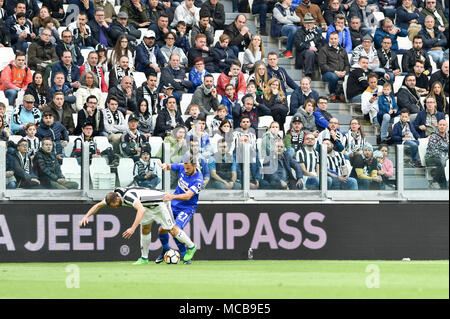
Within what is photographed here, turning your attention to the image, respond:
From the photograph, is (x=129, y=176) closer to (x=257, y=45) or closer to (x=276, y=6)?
(x=257, y=45)

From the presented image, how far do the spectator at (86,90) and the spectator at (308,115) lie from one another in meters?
3.73

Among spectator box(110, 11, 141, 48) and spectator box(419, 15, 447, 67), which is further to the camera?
spectator box(419, 15, 447, 67)

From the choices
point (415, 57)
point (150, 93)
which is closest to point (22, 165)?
point (150, 93)

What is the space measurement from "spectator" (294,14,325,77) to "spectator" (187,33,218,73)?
1.99m

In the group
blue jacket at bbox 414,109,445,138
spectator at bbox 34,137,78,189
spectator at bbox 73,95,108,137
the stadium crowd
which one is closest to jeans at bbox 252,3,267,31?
the stadium crowd

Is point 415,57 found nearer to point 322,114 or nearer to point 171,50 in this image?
point 322,114

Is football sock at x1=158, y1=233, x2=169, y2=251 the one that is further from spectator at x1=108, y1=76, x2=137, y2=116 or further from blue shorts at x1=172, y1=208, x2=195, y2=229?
spectator at x1=108, y1=76, x2=137, y2=116

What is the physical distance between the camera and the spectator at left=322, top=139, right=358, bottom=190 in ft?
60.4

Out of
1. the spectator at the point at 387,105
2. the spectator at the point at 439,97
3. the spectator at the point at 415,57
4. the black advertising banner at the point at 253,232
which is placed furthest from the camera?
the spectator at the point at 415,57

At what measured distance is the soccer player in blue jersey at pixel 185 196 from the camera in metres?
16.3

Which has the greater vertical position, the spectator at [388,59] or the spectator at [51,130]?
the spectator at [388,59]

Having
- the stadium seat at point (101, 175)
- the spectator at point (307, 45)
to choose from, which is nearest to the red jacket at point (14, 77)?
the stadium seat at point (101, 175)

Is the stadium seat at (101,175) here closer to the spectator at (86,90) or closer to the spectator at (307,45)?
the spectator at (86,90)

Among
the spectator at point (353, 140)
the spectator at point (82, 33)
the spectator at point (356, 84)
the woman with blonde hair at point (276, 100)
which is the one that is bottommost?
the spectator at point (353, 140)
